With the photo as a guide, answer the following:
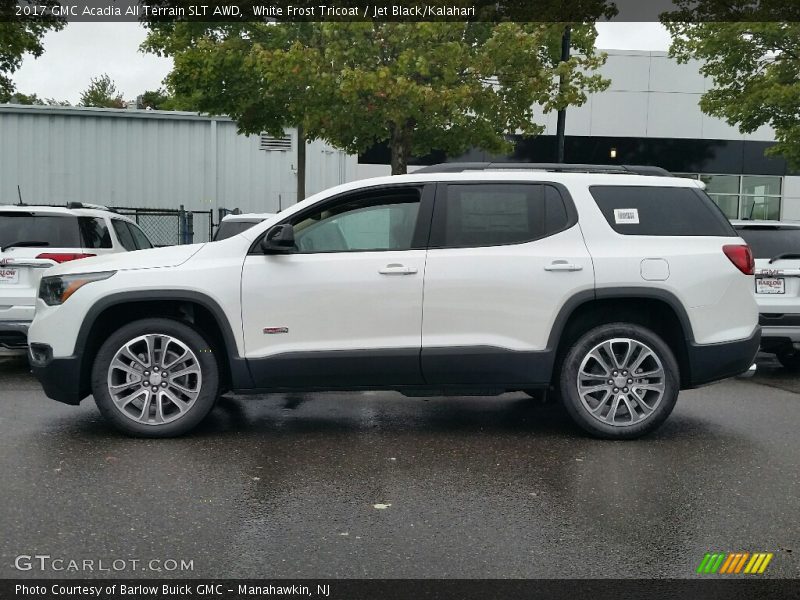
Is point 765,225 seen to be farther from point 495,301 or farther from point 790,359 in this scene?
point 495,301

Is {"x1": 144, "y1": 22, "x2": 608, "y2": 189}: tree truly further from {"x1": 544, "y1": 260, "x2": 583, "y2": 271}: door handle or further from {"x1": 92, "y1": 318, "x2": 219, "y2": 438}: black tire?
{"x1": 92, "y1": 318, "x2": 219, "y2": 438}: black tire

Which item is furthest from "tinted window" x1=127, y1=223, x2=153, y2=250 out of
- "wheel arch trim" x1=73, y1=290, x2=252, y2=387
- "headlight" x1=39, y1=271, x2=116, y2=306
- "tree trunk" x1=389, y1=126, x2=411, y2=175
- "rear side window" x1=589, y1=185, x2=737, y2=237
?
"tree trunk" x1=389, y1=126, x2=411, y2=175

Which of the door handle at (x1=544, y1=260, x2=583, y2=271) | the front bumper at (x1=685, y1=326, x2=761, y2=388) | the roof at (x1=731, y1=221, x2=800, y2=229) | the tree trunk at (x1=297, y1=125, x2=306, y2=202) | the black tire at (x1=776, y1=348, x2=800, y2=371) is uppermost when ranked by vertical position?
the tree trunk at (x1=297, y1=125, x2=306, y2=202)

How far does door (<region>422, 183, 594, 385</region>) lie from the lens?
6328 millimetres

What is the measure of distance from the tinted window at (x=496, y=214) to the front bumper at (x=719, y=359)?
1.32 meters

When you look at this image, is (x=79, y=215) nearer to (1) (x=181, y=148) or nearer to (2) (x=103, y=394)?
(2) (x=103, y=394)

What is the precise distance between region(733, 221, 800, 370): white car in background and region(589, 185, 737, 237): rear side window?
2.95 m

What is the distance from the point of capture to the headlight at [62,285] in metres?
6.36

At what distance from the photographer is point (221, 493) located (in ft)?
16.5

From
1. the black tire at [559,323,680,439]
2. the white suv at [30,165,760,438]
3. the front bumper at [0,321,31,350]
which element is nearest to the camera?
the white suv at [30,165,760,438]

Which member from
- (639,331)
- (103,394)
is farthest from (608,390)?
(103,394)

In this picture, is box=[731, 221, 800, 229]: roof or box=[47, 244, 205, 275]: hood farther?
box=[731, 221, 800, 229]: roof

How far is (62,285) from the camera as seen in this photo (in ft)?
21.2

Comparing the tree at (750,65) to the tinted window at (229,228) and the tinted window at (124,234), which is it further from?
the tinted window at (124,234)
